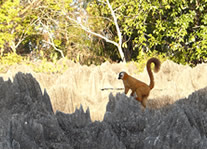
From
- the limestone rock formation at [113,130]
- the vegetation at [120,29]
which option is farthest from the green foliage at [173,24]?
the limestone rock formation at [113,130]

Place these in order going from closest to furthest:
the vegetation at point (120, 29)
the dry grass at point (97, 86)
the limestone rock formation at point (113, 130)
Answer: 1. the limestone rock formation at point (113, 130)
2. the dry grass at point (97, 86)
3. the vegetation at point (120, 29)

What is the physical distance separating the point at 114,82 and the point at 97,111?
1.35m

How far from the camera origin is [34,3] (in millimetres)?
13742

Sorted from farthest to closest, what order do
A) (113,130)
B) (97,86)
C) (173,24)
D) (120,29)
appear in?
1. (120,29)
2. (173,24)
3. (97,86)
4. (113,130)

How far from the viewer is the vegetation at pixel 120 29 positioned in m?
9.86

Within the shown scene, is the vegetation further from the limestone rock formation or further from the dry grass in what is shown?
the limestone rock formation

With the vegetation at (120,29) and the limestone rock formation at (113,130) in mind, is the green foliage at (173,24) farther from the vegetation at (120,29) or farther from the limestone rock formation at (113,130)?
the limestone rock formation at (113,130)

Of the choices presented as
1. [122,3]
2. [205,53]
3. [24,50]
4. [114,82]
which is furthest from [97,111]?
[24,50]

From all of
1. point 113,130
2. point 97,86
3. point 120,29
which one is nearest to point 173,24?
point 120,29

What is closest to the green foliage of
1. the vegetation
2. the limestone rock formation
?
the vegetation

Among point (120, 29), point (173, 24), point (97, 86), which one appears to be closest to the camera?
point (97, 86)

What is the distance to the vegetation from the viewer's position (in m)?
9.86

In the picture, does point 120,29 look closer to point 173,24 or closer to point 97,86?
point 173,24

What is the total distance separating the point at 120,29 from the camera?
13453mm
